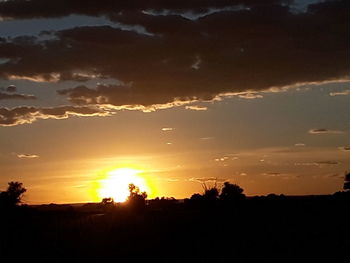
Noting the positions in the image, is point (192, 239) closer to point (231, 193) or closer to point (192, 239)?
point (192, 239)

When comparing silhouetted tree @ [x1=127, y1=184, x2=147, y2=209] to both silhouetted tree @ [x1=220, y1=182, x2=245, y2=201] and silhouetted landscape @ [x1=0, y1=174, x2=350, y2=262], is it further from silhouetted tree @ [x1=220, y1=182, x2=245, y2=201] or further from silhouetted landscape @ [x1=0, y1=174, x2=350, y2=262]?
silhouetted landscape @ [x1=0, y1=174, x2=350, y2=262]

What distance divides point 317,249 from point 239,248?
4.54 metres

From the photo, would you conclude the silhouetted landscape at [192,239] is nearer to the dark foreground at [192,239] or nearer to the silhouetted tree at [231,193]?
the dark foreground at [192,239]

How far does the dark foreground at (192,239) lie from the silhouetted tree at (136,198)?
39.3 metres

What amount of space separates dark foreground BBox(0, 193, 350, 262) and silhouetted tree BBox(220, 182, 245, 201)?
29.9 metres

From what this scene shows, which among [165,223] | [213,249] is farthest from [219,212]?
[213,249]

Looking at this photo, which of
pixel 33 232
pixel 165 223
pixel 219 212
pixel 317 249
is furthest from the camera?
pixel 219 212

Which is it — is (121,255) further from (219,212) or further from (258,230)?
(219,212)

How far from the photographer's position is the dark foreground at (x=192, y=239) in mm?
41000

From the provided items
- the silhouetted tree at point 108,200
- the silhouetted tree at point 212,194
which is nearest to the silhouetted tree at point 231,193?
the silhouetted tree at point 212,194

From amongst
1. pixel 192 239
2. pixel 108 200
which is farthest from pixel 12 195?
pixel 108 200

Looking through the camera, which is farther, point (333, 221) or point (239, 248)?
point (333, 221)

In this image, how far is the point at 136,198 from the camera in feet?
364

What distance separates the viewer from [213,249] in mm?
43938
